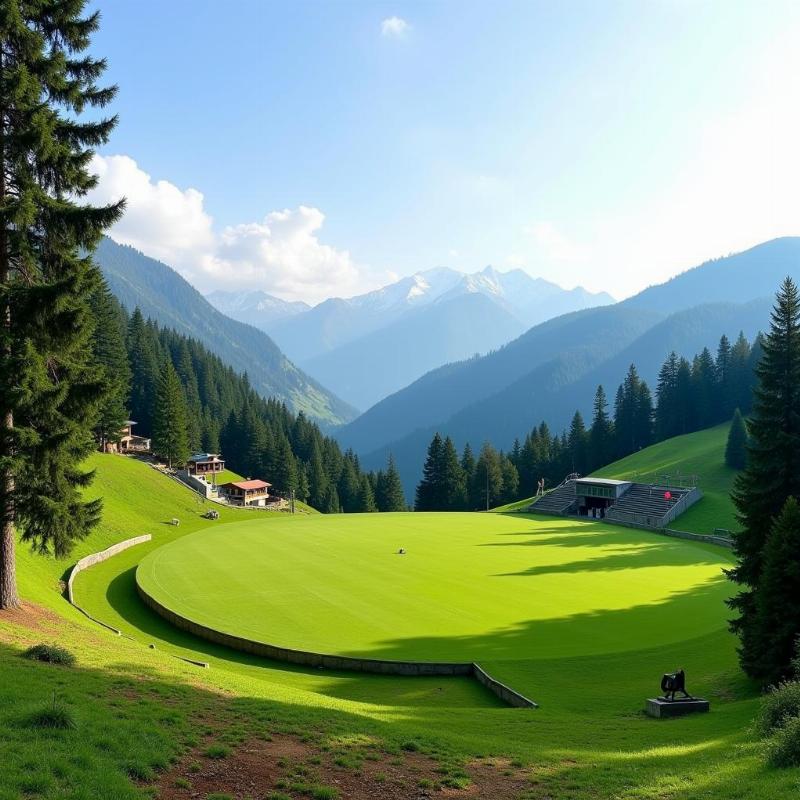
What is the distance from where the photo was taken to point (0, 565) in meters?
21.6

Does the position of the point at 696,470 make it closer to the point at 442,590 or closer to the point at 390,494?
the point at 390,494

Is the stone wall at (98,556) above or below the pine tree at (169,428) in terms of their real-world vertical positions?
below

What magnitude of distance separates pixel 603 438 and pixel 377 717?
107 meters

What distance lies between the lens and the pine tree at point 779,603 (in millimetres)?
22094

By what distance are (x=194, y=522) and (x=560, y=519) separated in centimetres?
4693

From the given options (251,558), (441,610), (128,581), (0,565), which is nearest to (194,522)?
(251,558)

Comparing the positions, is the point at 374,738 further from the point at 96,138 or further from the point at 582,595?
the point at 582,595

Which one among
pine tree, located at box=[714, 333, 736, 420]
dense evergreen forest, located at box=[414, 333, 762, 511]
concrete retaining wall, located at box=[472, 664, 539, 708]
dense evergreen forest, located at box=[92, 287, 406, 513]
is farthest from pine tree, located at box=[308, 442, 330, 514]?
concrete retaining wall, located at box=[472, 664, 539, 708]

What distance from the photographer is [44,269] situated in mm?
22188

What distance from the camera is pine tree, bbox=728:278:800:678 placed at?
27.0 m

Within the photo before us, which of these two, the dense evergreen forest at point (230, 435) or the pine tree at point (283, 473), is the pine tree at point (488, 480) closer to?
the dense evergreen forest at point (230, 435)

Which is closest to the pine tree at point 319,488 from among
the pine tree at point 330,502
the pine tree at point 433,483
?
the pine tree at point 330,502

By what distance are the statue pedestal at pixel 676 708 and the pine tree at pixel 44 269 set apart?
2161 cm

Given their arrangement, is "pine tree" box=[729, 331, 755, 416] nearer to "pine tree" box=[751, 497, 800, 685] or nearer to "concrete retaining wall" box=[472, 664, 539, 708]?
"pine tree" box=[751, 497, 800, 685]
